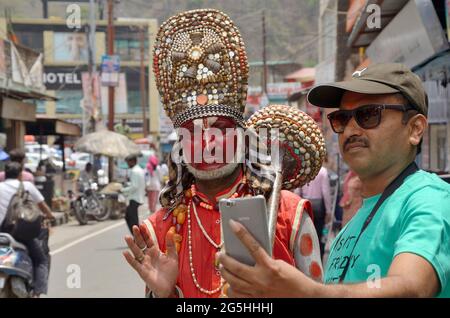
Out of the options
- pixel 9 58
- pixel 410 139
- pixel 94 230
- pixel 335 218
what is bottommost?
pixel 94 230

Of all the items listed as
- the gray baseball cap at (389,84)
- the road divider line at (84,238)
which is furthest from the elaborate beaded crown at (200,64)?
the road divider line at (84,238)

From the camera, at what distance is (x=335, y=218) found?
8.32 m

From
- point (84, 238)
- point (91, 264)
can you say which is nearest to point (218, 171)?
point (91, 264)

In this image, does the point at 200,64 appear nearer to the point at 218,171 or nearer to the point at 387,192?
the point at 218,171

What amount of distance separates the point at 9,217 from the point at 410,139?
5.10 meters

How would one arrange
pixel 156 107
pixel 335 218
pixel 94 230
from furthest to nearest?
1. pixel 156 107
2. pixel 94 230
3. pixel 335 218

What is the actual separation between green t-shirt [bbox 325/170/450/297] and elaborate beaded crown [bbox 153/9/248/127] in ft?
3.28

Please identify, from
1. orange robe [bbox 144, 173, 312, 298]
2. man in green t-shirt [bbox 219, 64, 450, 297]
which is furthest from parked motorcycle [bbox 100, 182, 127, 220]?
man in green t-shirt [bbox 219, 64, 450, 297]

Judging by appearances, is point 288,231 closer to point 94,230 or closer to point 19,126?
point 94,230

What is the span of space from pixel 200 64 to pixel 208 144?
1.22ft

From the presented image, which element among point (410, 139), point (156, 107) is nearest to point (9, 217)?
point (410, 139)

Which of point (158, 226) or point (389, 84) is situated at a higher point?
point (389, 84)

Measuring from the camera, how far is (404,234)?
1.70 m

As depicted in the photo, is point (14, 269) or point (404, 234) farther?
point (14, 269)
